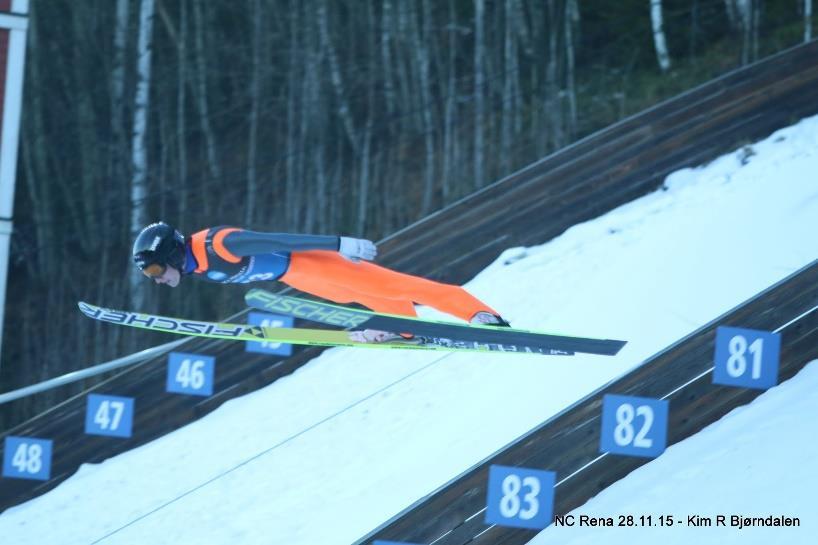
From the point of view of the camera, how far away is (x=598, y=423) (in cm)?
555

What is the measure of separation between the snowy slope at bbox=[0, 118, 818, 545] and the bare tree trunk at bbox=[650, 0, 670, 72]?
12.6 feet

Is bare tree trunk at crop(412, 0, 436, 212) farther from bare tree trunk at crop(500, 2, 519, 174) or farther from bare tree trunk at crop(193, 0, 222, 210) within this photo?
bare tree trunk at crop(193, 0, 222, 210)

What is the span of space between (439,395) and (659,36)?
22.0ft

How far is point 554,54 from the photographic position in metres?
12.4

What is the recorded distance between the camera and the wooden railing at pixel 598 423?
5.46 metres

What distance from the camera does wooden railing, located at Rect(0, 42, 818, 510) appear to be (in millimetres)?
8484

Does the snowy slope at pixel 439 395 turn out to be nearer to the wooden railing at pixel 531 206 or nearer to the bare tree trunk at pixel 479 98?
the wooden railing at pixel 531 206

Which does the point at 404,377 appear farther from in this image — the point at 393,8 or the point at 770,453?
the point at 393,8

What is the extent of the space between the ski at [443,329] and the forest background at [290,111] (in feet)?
19.0

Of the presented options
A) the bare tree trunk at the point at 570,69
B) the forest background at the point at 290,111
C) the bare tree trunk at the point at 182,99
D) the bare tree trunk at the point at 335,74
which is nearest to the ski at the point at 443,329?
the forest background at the point at 290,111

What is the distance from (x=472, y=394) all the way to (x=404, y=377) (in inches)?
25.7

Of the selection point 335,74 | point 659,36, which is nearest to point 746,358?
point 659,36

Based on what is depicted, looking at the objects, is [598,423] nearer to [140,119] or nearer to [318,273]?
[318,273]

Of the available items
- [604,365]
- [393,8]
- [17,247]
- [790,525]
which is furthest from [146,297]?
→ [790,525]
